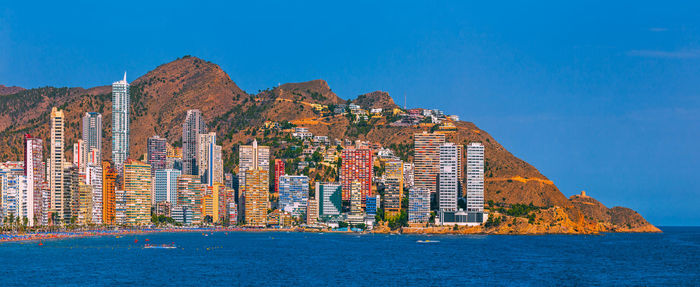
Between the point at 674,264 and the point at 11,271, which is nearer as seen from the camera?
the point at 11,271

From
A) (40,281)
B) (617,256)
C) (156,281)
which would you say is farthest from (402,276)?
(617,256)

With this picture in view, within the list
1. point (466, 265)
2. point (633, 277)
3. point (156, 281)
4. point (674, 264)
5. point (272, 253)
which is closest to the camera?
point (156, 281)

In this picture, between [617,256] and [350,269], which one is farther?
[617,256]

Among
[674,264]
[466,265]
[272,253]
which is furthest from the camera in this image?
[272,253]

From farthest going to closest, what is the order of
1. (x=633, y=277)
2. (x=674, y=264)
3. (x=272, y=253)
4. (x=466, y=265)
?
(x=272, y=253), (x=674, y=264), (x=466, y=265), (x=633, y=277)

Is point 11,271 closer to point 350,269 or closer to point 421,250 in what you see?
point 350,269

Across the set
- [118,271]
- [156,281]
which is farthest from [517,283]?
[118,271]

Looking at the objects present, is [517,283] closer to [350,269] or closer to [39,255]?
[350,269]

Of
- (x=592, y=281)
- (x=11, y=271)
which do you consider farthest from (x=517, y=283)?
(x=11, y=271)

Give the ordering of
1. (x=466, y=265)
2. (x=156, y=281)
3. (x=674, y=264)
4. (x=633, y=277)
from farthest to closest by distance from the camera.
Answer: (x=674, y=264) < (x=466, y=265) < (x=633, y=277) < (x=156, y=281)
